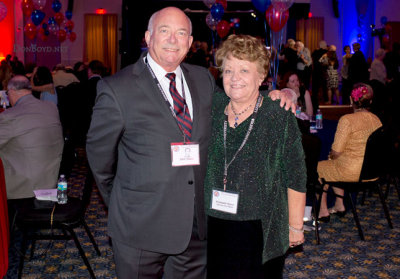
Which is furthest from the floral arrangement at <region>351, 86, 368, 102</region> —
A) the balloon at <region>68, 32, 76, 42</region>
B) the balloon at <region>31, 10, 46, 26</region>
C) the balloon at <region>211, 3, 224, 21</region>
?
the balloon at <region>68, 32, 76, 42</region>

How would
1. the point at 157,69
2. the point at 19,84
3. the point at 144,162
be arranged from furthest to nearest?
the point at 19,84, the point at 157,69, the point at 144,162

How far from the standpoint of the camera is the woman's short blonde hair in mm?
1917

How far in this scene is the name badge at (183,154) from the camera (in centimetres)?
185

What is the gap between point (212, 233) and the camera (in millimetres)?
2029

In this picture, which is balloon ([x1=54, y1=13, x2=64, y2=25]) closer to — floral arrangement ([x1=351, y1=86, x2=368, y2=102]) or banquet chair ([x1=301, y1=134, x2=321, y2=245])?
floral arrangement ([x1=351, y1=86, x2=368, y2=102])

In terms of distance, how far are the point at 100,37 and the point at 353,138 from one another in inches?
610

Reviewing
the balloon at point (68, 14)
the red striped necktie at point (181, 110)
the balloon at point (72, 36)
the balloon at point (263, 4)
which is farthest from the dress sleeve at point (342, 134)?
the balloon at point (68, 14)

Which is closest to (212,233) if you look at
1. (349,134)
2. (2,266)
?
(2,266)

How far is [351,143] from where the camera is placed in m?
4.27

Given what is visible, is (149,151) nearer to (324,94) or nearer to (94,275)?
(94,275)

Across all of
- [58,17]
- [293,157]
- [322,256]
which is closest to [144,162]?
[293,157]

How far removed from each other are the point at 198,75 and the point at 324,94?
40.5 feet

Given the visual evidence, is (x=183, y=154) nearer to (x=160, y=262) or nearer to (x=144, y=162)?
(x=144, y=162)

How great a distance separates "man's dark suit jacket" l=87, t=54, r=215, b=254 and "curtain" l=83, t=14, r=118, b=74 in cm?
1687
